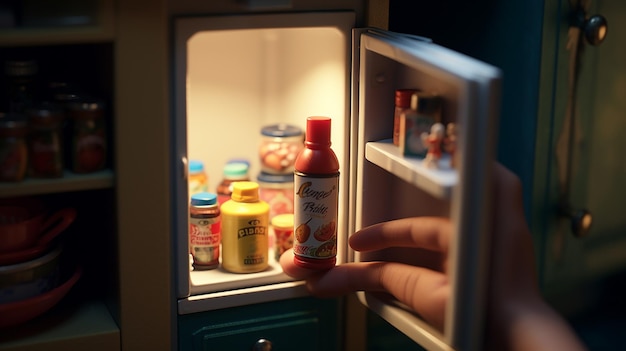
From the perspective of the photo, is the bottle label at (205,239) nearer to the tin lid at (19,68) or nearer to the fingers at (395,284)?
the fingers at (395,284)

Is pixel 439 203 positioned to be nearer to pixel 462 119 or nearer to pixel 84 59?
pixel 462 119

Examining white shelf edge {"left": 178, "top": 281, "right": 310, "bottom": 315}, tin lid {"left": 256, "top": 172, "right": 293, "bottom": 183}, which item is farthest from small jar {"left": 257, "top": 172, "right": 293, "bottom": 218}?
white shelf edge {"left": 178, "top": 281, "right": 310, "bottom": 315}

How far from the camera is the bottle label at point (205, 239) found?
1663 mm

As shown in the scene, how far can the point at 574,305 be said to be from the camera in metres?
1.93

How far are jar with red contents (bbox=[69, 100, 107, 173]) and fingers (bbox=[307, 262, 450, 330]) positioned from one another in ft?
1.50

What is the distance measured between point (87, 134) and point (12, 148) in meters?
0.12

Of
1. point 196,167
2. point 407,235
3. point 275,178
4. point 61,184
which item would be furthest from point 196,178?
point 407,235

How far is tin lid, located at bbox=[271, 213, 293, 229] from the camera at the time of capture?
1721 millimetres

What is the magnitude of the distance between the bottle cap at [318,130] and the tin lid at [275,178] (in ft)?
0.92

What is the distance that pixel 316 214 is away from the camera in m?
1.56

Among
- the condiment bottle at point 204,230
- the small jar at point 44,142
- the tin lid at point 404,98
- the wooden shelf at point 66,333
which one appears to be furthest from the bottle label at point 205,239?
the tin lid at point 404,98

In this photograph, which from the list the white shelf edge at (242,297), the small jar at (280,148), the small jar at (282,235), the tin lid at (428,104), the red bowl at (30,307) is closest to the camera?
the tin lid at (428,104)

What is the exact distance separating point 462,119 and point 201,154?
0.85 m

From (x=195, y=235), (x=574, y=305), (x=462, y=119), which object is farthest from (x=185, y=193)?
(x=574, y=305)
